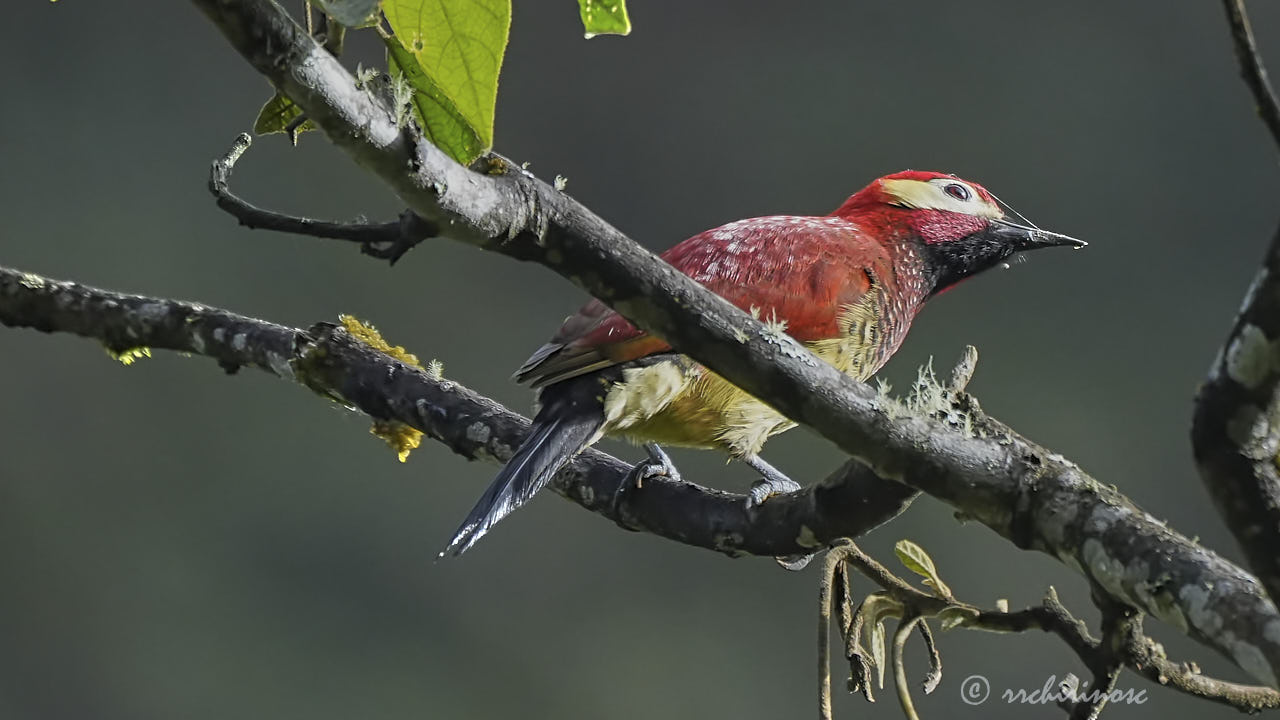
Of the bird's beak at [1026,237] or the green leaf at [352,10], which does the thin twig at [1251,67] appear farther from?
the bird's beak at [1026,237]

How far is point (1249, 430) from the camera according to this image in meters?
0.73

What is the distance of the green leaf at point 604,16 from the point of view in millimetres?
958

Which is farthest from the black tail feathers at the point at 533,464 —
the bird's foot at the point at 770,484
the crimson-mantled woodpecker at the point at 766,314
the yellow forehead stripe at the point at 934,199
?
the yellow forehead stripe at the point at 934,199

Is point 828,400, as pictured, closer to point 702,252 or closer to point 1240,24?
point 1240,24

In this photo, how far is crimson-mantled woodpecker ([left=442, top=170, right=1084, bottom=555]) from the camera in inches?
70.6

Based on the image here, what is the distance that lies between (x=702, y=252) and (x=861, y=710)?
4388 millimetres

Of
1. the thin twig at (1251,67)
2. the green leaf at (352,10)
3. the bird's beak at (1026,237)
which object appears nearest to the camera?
the thin twig at (1251,67)

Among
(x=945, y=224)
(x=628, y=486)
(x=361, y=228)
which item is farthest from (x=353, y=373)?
(x=945, y=224)

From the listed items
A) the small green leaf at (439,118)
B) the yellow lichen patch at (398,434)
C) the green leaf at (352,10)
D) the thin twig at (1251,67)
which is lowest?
the yellow lichen patch at (398,434)

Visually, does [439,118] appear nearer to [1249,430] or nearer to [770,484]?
[1249,430]

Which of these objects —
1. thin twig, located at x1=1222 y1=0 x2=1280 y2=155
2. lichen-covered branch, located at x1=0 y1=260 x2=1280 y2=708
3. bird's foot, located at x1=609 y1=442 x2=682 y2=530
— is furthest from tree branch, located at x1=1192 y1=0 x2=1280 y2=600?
bird's foot, located at x1=609 y1=442 x2=682 y2=530

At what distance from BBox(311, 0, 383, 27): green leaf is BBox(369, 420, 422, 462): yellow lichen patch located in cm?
85

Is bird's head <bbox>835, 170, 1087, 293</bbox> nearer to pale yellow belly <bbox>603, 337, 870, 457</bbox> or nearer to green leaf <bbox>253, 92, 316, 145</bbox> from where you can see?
pale yellow belly <bbox>603, 337, 870, 457</bbox>

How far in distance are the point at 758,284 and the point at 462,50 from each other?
3.76 ft
